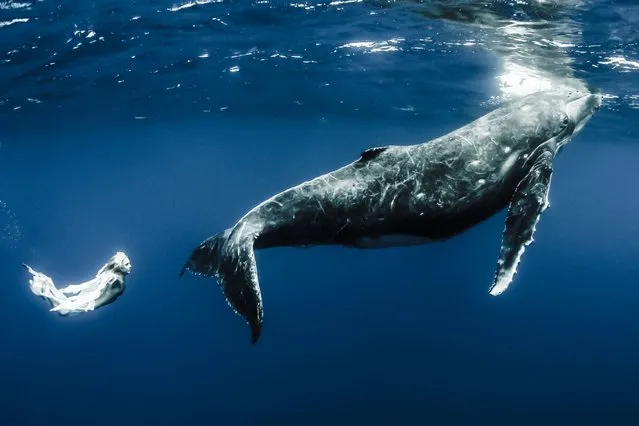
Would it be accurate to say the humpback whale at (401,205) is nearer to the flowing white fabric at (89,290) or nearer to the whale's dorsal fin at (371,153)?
the whale's dorsal fin at (371,153)

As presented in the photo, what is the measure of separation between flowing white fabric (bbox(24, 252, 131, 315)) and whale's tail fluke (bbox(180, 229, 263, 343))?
148 centimetres

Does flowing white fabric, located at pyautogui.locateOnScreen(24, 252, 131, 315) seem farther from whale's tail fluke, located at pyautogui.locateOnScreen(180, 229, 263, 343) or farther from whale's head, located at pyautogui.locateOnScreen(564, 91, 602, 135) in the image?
whale's head, located at pyautogui.locateOnScreen(564, 91, 602, 135)

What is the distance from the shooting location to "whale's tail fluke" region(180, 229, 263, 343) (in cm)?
497

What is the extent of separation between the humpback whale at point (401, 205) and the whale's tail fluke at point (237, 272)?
16 mm

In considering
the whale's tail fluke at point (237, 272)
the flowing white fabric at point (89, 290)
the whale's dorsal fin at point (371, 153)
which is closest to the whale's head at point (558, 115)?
the whale's dorsal fin at point (371, 153)

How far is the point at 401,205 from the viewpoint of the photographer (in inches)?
223

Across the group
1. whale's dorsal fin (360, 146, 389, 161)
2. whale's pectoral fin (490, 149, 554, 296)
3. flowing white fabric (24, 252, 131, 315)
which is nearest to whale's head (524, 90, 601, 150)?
whale's pectoral fin (490, 149, 554, 296)

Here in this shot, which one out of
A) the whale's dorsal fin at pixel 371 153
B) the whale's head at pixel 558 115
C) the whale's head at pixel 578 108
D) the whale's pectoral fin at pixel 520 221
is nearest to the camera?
the whale's pectoral fin at pixel 520 221

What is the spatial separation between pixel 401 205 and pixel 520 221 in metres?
1.42

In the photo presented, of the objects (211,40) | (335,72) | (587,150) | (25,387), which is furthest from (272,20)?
(587,150)

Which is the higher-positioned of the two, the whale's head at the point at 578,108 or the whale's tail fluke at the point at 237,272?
A: the whale's head at the point at 578,108

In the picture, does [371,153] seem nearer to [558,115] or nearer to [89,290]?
[558,115]

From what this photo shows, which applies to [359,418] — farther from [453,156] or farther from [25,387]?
[25,387]

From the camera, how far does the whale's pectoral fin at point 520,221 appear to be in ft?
17.7
